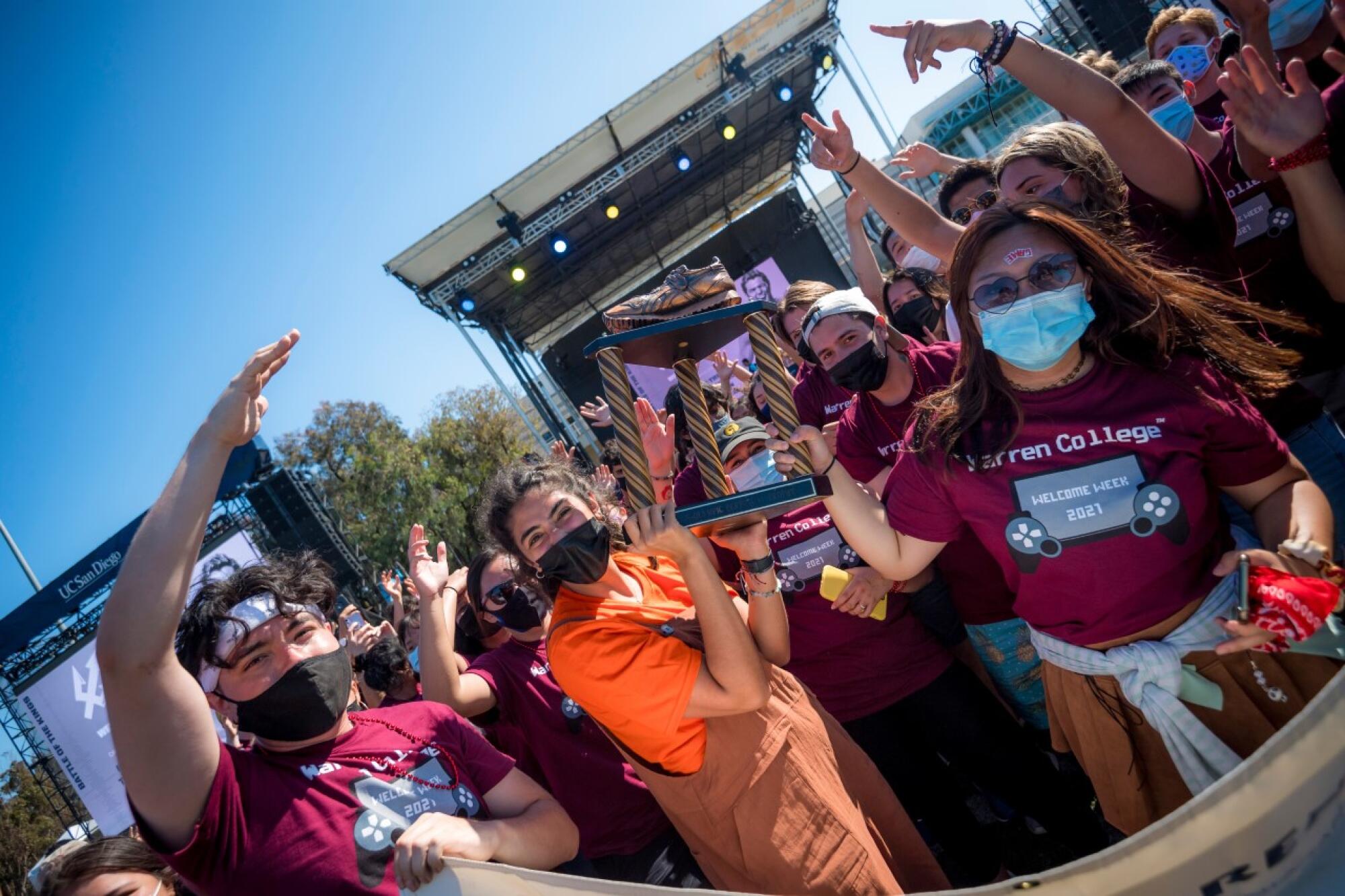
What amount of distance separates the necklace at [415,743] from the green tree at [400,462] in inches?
837

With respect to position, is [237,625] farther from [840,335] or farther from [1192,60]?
[1192,60]

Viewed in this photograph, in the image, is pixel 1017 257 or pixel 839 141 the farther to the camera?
pixel 839 141

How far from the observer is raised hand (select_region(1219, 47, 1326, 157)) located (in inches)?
76.4

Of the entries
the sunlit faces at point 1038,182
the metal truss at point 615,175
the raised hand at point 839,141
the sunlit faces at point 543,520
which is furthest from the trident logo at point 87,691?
the sunlit faces at point 1038,182

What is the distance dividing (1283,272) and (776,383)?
5.99 feet

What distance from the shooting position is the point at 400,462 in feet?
80.4

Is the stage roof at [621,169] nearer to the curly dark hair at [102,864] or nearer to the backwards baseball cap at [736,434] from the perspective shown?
the backwards baseball cap at [736,434]

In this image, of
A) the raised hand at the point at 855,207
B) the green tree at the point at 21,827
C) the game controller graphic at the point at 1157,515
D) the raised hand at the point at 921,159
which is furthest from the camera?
the green tree at the point at 21,827

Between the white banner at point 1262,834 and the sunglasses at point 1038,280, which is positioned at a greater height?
the sunglasses at point 1038,280

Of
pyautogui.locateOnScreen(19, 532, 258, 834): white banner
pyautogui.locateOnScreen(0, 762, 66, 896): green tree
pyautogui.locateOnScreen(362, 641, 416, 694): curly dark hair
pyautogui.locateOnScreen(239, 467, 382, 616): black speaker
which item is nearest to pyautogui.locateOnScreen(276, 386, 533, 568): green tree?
pyautogui.locateOnScreen(239, 467, 382, 616): black speaker

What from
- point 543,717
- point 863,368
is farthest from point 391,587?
point 863,368

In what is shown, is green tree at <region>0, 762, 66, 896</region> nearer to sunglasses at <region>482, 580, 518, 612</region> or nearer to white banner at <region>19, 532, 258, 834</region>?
white banner at <region>19, 532, 258, 834</region>

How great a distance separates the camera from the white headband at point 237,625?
195 cm

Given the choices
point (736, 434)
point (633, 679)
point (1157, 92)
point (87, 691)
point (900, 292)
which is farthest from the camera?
point (87, 691)
